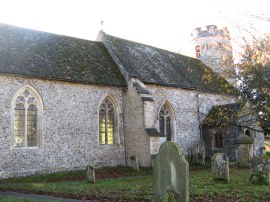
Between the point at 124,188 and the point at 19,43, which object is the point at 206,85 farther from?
the point at 124,188

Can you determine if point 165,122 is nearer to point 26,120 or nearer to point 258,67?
point 26,120

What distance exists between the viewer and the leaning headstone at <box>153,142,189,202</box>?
681 centimetres

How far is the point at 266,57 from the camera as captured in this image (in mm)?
10219

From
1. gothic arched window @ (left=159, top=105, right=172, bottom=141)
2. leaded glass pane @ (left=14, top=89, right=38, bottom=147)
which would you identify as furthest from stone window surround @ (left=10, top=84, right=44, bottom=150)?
gothic arched window @ (left=159, top=105, right=172, bottom=141)

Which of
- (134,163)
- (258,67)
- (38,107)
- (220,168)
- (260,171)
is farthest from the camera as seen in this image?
(134,163)

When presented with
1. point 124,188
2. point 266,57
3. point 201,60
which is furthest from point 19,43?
point 201,60

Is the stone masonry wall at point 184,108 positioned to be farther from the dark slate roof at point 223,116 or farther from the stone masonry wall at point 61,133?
the stone masonry wall at point 61,133

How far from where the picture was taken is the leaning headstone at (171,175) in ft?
22.3

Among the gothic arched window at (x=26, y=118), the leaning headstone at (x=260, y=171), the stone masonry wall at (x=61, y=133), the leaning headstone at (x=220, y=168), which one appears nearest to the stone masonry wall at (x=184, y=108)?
the stone masonry wall at (x=61, y=133)

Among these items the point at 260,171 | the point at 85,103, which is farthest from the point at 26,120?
the point at 260,171

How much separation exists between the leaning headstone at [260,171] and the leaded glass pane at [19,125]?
432 inches

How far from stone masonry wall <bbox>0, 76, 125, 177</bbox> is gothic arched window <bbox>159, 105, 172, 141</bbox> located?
3815 mm

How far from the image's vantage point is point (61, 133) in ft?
57.8

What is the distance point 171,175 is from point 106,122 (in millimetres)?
13291
